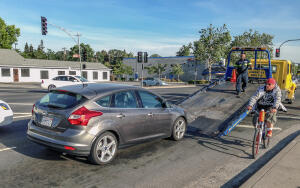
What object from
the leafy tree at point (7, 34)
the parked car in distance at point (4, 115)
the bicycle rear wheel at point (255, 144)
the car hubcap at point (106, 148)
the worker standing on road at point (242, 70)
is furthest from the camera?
the leafy tree at point (7, 34)

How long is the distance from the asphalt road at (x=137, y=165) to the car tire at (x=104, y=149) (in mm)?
142

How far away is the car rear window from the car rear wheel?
9.09ft

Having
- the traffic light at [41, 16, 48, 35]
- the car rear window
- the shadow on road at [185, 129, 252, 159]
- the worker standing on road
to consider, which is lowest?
the shadow on road at [185, 129, 252, 159]

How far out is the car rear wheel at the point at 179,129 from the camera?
6363 mm

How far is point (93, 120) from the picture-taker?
441cm

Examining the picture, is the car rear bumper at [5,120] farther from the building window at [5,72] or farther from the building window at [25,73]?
the building window at [25,73]

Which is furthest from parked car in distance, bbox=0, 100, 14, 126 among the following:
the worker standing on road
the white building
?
the white building

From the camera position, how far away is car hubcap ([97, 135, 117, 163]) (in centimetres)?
464

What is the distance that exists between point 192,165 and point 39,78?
45002 mm

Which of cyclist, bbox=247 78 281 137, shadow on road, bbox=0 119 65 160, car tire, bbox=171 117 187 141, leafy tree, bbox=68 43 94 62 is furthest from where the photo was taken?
leafy tree, bbox=68 43 94 62

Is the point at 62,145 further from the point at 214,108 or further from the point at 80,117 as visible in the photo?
the point at 214,108

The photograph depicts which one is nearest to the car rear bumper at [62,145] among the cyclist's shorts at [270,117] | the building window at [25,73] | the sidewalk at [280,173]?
the sidewalk at [280,173]

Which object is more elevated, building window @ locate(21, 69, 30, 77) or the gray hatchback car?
building window @ locate(21, 69, 30, 77)

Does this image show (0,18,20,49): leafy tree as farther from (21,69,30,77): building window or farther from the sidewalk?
the sidewalk
